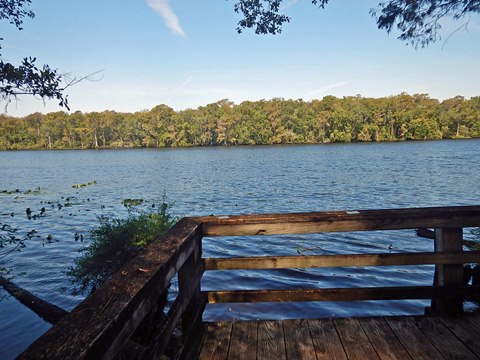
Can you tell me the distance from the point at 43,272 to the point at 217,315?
23.4ft

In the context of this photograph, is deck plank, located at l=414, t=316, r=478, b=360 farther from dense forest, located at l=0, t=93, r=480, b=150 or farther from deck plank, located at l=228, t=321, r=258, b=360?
dense forest, located at l=0, t=93, r=480, b=150

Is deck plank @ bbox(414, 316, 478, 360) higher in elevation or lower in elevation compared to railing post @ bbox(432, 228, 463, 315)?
lower

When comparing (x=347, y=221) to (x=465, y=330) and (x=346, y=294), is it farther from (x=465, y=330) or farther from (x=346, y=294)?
(x=465, y=330)

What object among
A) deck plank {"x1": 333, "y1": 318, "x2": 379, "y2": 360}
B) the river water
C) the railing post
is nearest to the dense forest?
the river water

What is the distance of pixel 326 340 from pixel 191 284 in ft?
5.13

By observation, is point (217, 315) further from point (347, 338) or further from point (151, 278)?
point (151, 278)

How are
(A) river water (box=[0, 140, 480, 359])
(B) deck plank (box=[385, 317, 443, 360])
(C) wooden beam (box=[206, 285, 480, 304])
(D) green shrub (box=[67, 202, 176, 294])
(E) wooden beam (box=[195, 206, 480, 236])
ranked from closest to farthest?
→ 1. (B) deck plank (box=[385, 317, 443, 360])
2. (E) wooden beam (box=[195, 206, 480, 236])
3. (C) wooden beam (box=[206, 285, 480, 304])
4. (A) river water (box=[0, 140, 480, 359])
5. (D) green shrub (box=[67, 202, 176, 294])

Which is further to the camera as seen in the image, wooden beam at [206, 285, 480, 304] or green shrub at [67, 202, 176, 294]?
green shrub at [67, 202, 176, 294]

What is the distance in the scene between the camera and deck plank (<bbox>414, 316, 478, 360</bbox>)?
10.6ft

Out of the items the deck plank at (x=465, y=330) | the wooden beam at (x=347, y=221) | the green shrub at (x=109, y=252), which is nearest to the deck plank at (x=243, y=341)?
the wooden beam at (x=347, y=221)

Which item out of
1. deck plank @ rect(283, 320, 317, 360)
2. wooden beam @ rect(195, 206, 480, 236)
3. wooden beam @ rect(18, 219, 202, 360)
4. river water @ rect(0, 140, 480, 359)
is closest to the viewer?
wooden beam @ rect(18, 219, 202, 360)

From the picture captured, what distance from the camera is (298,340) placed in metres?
3.63

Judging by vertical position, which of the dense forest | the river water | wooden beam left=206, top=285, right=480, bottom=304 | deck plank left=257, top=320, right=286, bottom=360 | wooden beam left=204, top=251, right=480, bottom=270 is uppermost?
the dense forest

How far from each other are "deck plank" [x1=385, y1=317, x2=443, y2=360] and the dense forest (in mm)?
142928
